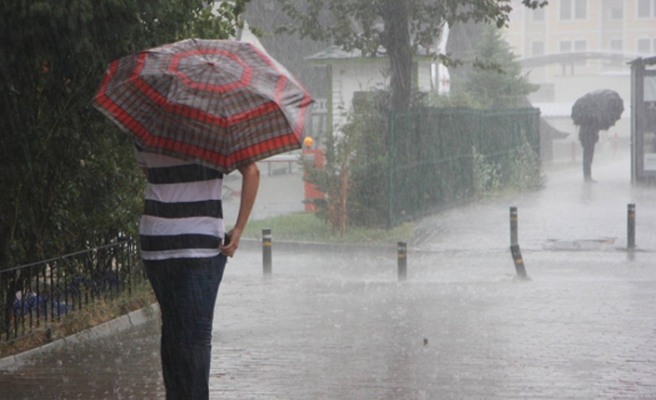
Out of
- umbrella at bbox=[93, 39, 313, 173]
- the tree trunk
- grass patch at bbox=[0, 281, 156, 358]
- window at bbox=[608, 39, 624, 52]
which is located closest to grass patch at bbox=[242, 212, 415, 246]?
the tree trunk

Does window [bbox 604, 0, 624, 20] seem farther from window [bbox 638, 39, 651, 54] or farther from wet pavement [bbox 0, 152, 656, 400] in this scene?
wet pavement [bbox 0, 152, 656, 400]

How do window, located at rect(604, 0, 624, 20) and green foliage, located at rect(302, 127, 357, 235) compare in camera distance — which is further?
window, located at rect(604, 0, 624, 20)

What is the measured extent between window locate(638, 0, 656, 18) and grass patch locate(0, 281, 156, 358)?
90085mm

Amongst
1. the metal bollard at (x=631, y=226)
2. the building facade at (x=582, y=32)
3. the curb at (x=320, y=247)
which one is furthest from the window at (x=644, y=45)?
the curb at (x=320, y=247)

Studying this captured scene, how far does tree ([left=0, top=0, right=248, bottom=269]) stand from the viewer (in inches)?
276

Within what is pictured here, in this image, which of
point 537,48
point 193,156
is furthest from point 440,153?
point 537,48

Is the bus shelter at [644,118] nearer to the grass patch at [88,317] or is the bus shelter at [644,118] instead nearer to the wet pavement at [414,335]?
the wet pavement at [414,335]

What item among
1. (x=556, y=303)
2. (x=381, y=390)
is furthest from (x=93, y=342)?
(x=556, y=303)

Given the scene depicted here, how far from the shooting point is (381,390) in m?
6.61

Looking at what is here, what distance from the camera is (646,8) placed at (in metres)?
93.4

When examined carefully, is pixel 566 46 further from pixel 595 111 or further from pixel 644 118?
pixel 644 118

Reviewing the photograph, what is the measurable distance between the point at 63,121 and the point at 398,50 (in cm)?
1325

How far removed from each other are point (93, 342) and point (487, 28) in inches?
1181

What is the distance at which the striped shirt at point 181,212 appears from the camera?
5105mm
